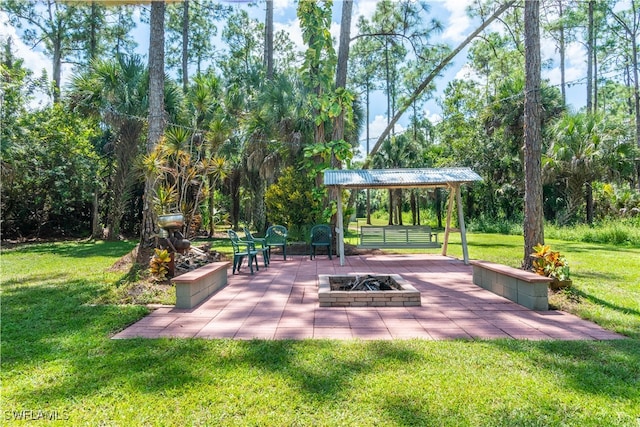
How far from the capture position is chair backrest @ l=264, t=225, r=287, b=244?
8.40 meters

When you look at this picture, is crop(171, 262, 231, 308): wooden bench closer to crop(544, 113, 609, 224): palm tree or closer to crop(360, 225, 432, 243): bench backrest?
crop(360, 225, 432, 243): bench backrest

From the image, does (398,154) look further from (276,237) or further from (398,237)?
(276,237)

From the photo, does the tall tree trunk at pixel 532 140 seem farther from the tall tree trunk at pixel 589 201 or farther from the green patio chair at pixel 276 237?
the tall tree trunk at pixel 589 201

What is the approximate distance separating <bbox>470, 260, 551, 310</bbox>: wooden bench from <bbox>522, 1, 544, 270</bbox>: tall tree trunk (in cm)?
82

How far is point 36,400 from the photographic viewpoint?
2.24 meters

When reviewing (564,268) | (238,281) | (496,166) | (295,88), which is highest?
(295,88)

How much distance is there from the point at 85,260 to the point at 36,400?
770 cm

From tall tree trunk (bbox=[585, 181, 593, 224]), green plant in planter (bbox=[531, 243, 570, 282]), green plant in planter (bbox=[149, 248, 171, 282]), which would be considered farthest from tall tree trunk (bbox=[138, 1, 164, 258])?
tall tree trunk (bbox=[585, 181, 593, 224])

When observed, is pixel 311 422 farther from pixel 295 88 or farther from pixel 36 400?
pixel 295 88

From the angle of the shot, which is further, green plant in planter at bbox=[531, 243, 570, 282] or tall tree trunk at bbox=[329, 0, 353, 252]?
tall tree trunk at bbox=[329, 0, 353, 252]

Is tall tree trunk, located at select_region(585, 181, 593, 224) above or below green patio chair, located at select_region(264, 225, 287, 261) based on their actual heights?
above

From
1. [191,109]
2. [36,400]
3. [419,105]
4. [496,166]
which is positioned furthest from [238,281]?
[419,105]

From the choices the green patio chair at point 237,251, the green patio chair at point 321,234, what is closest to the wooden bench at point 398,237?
the green patio chair at point 321,234

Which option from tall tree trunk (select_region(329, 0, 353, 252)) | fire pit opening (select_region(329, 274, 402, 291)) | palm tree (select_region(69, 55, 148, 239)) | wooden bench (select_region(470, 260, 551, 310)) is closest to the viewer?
wooden bench (select_region(470, 260, 551, 310))
